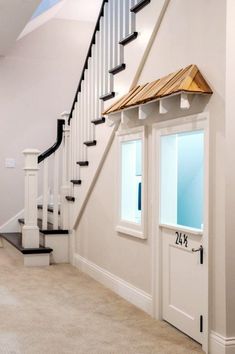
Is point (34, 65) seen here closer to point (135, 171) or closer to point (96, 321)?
point (135, 171)

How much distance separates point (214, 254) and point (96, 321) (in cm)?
113

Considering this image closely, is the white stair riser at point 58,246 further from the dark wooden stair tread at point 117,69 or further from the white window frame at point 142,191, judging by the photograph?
the dark wooden stair tread at point 117,69

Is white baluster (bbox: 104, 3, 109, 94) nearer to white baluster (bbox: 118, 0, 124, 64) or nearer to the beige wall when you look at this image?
white baluster (bbox: 118, 0, 124, 64)

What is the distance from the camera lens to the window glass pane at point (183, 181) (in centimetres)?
371

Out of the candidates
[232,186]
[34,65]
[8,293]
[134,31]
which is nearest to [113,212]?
[8,293]

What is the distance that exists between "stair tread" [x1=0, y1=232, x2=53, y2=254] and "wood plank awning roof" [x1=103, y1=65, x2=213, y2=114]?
2232 mm

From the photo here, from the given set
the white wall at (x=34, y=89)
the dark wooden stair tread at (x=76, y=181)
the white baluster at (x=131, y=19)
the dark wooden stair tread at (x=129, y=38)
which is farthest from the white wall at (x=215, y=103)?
the white wall at (x=34, y=89)

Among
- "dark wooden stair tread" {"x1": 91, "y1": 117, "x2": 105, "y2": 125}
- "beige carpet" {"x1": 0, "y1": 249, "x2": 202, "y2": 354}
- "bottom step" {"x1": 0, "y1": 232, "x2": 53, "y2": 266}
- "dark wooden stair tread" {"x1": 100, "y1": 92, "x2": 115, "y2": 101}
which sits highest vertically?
"dark wooden stair tread" {"x1": 100, "y1": 92, "x2": 115, "y2": 101}

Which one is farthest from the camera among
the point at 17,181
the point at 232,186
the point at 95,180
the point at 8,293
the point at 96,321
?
the point at 17,181

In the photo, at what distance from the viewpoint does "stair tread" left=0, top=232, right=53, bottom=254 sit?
5660 millimetres

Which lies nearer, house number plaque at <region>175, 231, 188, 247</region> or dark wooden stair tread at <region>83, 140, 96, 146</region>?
house number plaque at <region>175, 231, 188, 247</region>

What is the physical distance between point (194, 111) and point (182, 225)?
2.84 feet

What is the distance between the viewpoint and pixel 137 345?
10.6 feet

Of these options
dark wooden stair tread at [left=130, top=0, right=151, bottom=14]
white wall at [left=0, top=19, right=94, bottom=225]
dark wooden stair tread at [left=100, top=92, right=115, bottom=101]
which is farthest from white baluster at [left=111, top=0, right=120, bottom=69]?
white wall at [left=0, top=19, right=94, bottom=225]
